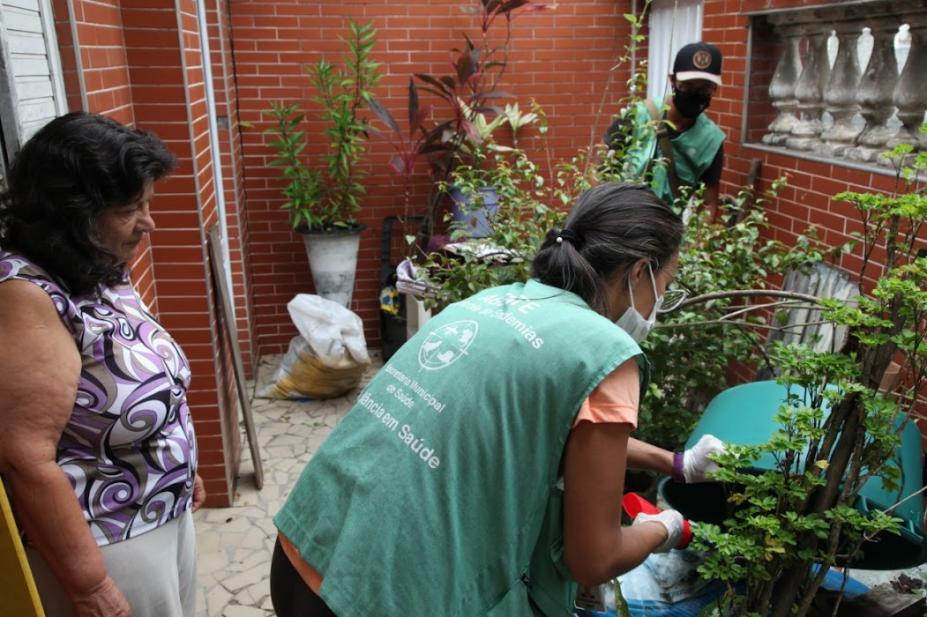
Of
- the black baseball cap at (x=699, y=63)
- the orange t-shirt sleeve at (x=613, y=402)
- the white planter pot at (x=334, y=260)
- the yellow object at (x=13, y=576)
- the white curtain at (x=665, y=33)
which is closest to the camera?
the yellow object at (x=13, y=576)

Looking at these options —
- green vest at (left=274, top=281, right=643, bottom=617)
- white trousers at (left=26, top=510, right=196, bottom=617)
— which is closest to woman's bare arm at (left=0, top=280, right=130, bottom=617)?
white trousers at (left=26, top=510, right=196, bottom=617)

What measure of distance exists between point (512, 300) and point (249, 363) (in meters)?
4.39

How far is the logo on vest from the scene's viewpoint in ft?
4.84

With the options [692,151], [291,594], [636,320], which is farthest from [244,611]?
[692,151]

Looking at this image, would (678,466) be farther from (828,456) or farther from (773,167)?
(773,167)

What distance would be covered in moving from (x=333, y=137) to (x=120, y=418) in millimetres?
4256

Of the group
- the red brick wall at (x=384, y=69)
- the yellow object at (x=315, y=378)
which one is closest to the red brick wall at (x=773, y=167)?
the red brick wall at (x=384, y=69)

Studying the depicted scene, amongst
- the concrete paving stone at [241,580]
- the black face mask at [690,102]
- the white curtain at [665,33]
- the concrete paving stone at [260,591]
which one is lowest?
the concrete paving stone at [260,591]

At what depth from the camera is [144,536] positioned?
6.05 ft

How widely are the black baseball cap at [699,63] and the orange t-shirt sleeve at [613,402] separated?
2958 mm

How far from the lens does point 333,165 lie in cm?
565

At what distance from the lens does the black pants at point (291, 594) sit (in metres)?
1.51

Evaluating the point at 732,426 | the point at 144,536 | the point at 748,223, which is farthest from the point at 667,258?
the point at 748,223

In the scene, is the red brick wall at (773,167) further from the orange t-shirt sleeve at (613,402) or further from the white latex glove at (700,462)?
the orange t-shirt sleeve at (613,402)
